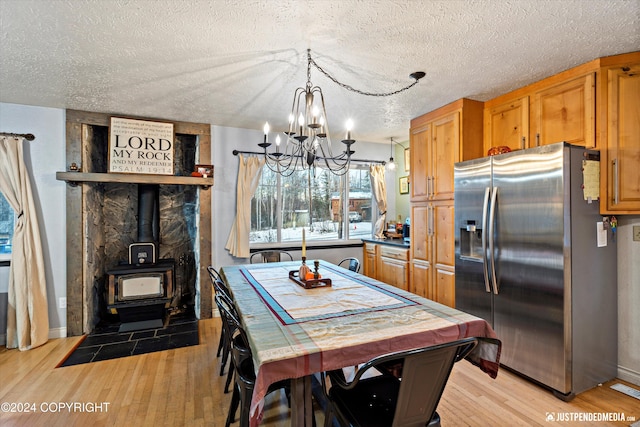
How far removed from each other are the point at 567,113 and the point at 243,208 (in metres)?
3.54

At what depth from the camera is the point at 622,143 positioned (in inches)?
89.5

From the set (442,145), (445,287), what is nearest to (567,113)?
(442,145)

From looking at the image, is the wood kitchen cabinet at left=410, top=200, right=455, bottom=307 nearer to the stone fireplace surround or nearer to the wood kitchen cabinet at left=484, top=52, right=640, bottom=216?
the wood kitchen cabinet at left=484, top=52, right=640, bottom=216

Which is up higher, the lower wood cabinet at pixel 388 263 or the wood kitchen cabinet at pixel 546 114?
the wood kitchen cabinet at pixel 546 114

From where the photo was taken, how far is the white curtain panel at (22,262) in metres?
3.11

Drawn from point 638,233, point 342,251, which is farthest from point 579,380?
point 342,251

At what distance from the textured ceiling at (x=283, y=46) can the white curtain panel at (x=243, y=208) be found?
1127mm

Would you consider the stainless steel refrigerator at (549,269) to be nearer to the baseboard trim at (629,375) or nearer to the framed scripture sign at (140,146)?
the baseboard trim at (629,375)

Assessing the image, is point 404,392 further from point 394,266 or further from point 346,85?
point 394,266

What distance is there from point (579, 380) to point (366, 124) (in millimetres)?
3249

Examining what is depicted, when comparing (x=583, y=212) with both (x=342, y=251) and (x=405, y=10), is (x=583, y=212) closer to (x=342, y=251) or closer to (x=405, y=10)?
(x=405, y=10)

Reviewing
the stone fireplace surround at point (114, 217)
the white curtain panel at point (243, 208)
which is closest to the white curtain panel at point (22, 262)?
the stone fireplace surround at point (114, 217)

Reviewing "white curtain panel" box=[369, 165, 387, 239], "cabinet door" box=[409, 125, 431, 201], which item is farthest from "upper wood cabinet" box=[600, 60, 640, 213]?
"white curtain panel" box=[369, 165, 387, 239]

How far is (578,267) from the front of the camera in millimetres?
2248
